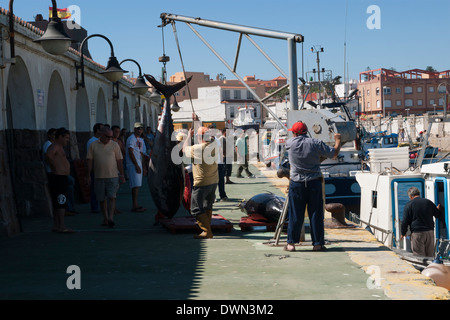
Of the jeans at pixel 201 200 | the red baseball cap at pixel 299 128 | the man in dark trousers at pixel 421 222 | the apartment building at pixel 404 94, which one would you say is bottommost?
the man in dark trousers at pixel 421 222

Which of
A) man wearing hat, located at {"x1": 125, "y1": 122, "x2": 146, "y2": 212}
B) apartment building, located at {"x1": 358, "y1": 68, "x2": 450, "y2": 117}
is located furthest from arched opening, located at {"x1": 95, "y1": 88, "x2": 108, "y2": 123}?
apartment building, located at {"x1": 358, "y1": 68, "x2": 450, "y2": 117}

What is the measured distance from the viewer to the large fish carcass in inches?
440

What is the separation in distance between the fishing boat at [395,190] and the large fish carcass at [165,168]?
4.14 meters

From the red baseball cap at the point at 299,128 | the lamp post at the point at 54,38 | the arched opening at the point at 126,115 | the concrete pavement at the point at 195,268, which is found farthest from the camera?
the arched opening at the point at 126,115

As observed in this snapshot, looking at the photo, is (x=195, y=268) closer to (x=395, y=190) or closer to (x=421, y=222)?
(x=421, y=222)

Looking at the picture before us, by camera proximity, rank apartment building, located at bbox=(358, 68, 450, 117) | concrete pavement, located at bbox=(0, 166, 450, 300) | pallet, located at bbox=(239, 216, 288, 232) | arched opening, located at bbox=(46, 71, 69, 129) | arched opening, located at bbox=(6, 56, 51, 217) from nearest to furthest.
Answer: concrete pavement, located at bbox=(0, 166, 450, 300) → pallet, located at bbox=(239, 216, 288, 232) → arched opening, located at bbox=(6, 56, 51, 217) → arched opening, located at bbox=(46, 71, 69, 129) → apartment building, located at bbox=(358, 68, 450, 117)

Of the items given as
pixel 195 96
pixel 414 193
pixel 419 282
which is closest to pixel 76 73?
pixel 414 193

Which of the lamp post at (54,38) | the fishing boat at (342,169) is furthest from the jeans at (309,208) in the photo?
the fishing boat at (342,169)

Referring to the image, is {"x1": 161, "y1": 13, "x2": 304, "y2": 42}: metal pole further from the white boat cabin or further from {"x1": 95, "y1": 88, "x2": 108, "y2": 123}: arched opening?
{"x1": 95, "y1": 88, "x2": 108, "y2": 123}: arched opening

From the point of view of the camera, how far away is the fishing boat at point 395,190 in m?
13.0

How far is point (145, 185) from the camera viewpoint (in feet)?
68.1

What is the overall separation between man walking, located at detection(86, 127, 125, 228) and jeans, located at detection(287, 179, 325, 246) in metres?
3.74

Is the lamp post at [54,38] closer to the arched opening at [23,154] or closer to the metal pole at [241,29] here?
the metal pole at [241,29]

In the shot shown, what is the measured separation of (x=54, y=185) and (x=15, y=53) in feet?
9.69
